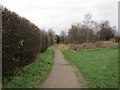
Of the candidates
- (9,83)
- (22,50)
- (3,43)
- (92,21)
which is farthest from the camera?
(92,21)

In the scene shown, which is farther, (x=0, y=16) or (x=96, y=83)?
(x=96, y=83)

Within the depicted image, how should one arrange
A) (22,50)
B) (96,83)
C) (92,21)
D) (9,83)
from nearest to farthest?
1. (9,83)
2. (96,83)
3. (22,50)
4. (92,21)

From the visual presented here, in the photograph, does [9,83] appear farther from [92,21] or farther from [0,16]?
[92,21]

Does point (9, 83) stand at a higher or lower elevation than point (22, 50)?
lower

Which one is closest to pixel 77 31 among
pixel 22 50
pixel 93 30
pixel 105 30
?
pixel 93 30

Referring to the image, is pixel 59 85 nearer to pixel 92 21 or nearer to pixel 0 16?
pixel 0 16

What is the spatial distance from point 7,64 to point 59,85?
6.99 ft

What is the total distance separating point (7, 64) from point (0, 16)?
5.79ft

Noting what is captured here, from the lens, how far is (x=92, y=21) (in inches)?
2046

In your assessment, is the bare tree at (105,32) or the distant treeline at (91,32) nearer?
the distant treeline at (91,32)

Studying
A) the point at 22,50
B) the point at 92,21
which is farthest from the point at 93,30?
the point at 22,50

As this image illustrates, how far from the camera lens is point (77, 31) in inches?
2210

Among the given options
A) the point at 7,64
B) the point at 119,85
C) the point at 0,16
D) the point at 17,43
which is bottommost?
the point at 119,85

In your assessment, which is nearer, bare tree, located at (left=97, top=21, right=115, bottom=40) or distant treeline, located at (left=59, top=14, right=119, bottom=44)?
distant treeline, located at (left=59, top=14, right=119, bottom=44)
